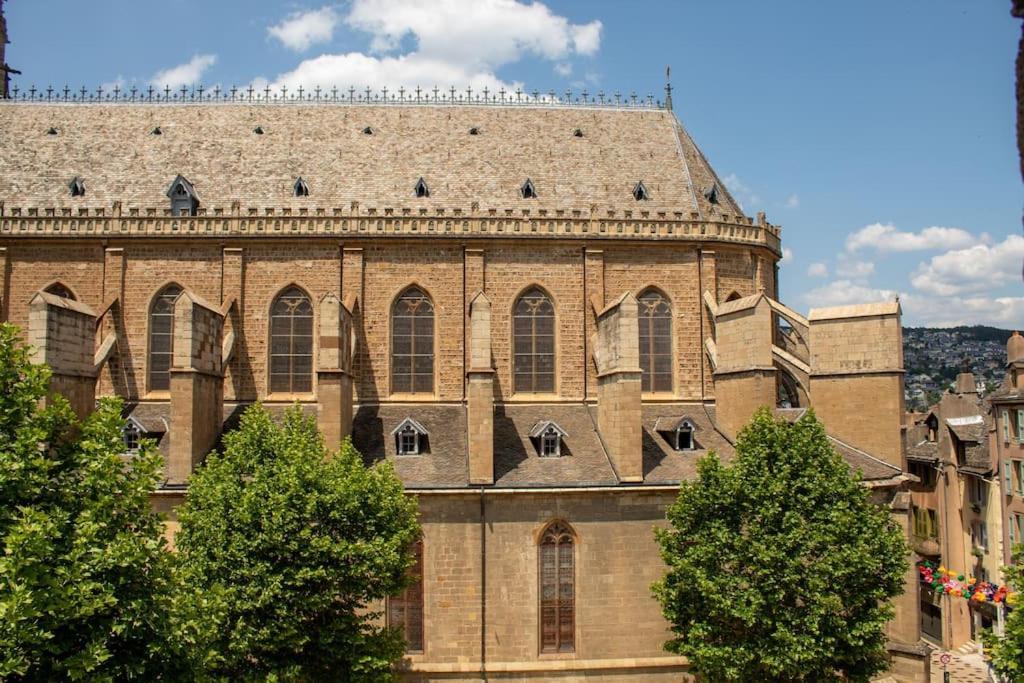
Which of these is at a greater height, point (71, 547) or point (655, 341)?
point (655, 341)

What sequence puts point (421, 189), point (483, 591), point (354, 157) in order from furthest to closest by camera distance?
point (354, 157), point (421, 189), point (483, 591)

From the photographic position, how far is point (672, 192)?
1508 inches

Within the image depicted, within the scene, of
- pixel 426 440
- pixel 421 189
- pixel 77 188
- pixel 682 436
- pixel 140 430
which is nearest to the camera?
pixel 140 430

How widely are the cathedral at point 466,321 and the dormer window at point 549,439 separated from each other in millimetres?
78

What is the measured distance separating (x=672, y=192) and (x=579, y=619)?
18.4m

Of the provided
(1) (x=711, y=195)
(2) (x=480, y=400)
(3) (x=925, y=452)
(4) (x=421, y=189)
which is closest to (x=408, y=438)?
(2) (x=480, y=400)

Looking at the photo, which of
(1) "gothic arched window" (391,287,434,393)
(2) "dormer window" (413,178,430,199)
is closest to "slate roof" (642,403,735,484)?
(1) "gothic arched window" (391,287,434,393)

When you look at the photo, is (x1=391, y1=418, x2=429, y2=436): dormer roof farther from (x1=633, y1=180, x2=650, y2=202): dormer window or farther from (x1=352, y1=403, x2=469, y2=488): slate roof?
(x1=633, y1=180, x2=650, y2=202): dormer window

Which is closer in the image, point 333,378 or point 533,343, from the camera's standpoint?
point 333,378

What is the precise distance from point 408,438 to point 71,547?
15659mm

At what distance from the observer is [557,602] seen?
2919 cm

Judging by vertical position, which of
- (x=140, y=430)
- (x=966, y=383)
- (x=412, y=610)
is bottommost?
(x=412, y=610)

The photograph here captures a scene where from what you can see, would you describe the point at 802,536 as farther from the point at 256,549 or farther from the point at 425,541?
the point at 256,549

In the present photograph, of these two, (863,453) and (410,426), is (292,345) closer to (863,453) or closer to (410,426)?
(410,426)
